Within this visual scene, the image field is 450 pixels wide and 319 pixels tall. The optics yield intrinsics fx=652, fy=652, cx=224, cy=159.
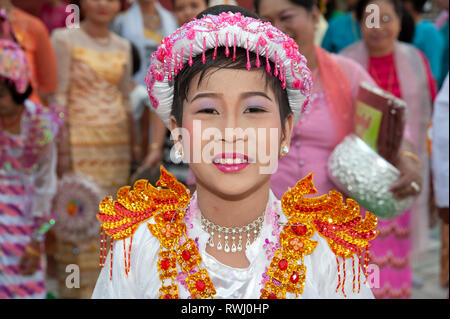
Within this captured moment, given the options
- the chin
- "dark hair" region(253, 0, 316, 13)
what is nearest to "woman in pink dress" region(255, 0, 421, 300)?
"dark hair" region(253, 0, 316, 13)

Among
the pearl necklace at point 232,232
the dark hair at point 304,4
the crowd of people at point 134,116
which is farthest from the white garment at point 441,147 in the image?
the pearl necklace at point 232,232

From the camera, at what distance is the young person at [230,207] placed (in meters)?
1.82

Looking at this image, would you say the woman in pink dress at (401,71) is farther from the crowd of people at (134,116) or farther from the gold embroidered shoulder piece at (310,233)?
the gold embroidered shoulder piece at (310,233)

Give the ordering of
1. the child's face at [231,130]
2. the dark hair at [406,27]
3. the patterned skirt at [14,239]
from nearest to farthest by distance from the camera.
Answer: the child's face at [231,130] < the patterned skirt at [14,239] < the dark hair at [406,27]

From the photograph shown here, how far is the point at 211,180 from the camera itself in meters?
1.83

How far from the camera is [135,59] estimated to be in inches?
208

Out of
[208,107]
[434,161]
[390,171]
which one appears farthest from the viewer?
[434,161]

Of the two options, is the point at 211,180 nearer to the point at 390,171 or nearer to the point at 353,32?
the point at 390,171

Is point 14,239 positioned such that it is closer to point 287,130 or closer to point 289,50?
point 287,130

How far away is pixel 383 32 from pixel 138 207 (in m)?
2.93

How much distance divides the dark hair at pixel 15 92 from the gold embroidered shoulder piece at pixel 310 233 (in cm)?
238

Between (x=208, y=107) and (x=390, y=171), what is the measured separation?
4.81 ft

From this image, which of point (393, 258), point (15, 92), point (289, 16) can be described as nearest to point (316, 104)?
point (289, 16)
